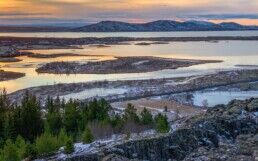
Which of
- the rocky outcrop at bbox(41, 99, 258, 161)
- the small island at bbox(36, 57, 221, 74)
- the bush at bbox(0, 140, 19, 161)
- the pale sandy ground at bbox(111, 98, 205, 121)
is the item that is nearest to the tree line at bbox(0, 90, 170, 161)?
the pale sandy ground at bbox(111, 98, 205, 121)

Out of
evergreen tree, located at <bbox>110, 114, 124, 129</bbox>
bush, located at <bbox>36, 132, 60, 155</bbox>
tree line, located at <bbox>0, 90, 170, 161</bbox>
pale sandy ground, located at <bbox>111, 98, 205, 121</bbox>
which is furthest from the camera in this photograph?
pale sandy ground, located at <bbox>111, 98, 205, 121</bbox>

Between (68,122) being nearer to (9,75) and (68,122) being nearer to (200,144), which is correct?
(200,144)

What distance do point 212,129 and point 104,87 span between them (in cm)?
4578

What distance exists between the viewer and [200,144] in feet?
99.8

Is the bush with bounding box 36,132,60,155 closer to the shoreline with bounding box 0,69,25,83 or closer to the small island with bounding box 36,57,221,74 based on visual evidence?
the shoreline with bounding box 0,69,25,83

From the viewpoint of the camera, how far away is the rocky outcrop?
2686cm

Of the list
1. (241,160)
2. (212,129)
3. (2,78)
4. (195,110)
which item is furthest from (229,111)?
(2,78)

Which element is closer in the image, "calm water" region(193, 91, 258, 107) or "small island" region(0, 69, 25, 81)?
"calm water" region(193, 91, 258, 107)

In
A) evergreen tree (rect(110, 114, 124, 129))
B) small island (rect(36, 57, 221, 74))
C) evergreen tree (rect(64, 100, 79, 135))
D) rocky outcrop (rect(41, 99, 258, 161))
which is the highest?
rocky outcrop (rect(41, 99, 258, 161))

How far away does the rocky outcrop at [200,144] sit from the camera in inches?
1057

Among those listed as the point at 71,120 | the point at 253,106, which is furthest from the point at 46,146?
the point at 71,120

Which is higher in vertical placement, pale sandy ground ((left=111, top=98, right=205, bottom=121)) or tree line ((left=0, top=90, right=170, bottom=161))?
tree line ((left=0, top=90, right=170, bottom=161))

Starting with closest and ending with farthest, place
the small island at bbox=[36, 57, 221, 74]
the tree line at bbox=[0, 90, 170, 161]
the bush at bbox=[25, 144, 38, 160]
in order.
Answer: the bush at bbox=[25, 144, 38, 160] → the tree line at bbox=[0, 90, 170, 161] → the small island at bbox=[36, 57, 221, 74]

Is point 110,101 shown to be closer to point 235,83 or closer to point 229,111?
point 235,83
